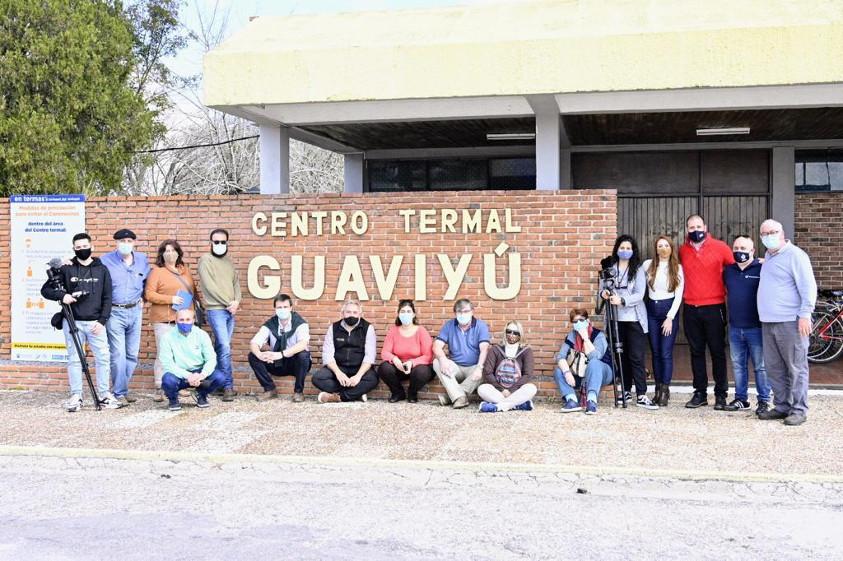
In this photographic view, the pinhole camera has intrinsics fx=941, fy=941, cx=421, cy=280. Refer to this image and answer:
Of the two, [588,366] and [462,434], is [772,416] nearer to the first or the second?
[588,366]

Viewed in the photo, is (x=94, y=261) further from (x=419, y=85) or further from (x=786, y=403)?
(x=786, y=403)

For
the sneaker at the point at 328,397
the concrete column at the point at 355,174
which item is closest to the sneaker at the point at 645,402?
the sneaker at the point at 328,397

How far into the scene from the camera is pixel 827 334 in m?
12.7

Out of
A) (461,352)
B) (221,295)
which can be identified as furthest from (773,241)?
(221,295)

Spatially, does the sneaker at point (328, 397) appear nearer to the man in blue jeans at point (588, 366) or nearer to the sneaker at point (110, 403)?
the sneaker at point (110, 403)

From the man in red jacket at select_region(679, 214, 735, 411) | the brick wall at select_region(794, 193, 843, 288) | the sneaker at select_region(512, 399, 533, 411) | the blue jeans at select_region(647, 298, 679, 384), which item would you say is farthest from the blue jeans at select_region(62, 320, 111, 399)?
the brick wall at select_region(794, 193, 843, 288)

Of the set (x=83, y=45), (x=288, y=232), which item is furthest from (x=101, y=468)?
(x=83, y=45)

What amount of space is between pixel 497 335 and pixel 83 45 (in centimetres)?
1599

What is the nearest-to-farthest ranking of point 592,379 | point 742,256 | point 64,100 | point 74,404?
1. point 742,256
2. point 592,379
3. point 74,404
4. point 64,100

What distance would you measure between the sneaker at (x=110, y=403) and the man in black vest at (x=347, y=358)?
2.11 meters

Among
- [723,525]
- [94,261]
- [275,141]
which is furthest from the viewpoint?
[275,141]

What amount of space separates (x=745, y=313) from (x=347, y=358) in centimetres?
418

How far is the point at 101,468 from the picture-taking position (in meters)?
7.70

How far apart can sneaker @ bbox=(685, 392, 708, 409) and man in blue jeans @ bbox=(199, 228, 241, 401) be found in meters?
5.03
